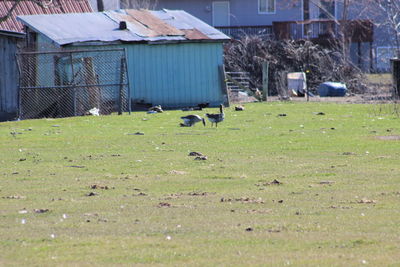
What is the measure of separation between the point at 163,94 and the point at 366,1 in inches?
908

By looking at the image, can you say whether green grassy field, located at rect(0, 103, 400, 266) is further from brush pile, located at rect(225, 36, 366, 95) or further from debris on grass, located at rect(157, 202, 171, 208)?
brush pile, located at rect(225, 36, 366, 95)

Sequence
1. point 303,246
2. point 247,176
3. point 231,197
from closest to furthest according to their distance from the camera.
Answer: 1. point 303,246
2. point 231,197
3. point 247,176

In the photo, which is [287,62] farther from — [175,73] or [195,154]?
[195,154]

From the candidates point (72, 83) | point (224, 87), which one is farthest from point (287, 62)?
point (72, 83)

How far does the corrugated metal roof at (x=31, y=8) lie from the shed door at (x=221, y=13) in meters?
15.6

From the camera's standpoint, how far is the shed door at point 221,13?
5325 cm

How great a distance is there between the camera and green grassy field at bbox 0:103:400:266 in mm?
7555

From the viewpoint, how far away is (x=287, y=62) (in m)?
42.4

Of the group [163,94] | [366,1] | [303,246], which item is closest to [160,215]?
[303,246]

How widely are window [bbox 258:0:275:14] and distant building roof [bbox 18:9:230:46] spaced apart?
1939cm

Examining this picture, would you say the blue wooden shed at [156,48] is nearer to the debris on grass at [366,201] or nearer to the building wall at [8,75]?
the building wall at [8,75]

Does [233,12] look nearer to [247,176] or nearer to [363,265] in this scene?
[247,176]

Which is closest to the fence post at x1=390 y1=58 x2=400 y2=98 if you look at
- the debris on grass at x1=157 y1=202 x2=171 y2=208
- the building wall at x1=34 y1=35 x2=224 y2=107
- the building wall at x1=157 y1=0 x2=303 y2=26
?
the building wall at x1=34 y1=35 x2=224 y2=107

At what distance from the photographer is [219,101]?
3266 centimetres
